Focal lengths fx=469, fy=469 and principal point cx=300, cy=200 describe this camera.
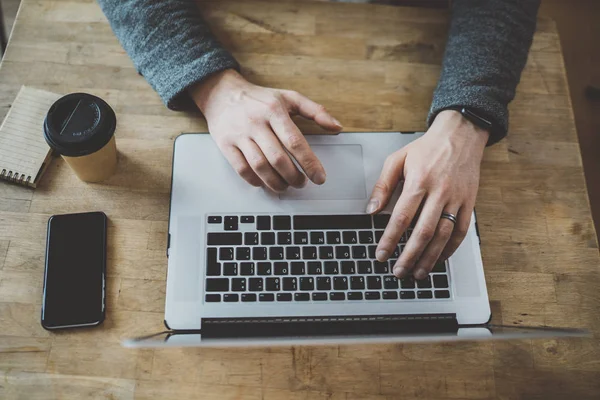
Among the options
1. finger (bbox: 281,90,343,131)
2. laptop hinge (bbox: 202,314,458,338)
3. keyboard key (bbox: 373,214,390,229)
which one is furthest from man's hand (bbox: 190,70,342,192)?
laptop hinge (bbox: 202,314,458,338)

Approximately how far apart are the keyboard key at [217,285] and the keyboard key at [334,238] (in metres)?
0.16

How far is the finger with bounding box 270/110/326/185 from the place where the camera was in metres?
0.70

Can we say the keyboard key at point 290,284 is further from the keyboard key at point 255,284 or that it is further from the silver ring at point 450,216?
the silver ring at point 450,216

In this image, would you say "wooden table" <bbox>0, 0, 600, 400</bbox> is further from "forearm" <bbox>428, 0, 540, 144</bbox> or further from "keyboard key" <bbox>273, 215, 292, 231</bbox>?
"keyboard key" <bbox>273, 215, 292, 231</bbox>

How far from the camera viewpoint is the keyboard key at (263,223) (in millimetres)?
704

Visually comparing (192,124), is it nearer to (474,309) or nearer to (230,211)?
(230,211)

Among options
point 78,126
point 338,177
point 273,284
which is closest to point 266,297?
point 273,284

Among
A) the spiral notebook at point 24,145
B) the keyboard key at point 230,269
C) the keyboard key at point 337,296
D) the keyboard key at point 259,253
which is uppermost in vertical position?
the spiral notebook at point 24,145

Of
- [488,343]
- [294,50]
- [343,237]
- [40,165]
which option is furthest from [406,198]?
[40,165]

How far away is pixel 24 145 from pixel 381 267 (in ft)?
1.92

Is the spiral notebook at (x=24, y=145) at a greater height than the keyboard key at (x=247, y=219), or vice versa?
the spiral notebook at (x=24, y=145)

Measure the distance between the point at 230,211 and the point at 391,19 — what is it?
496mm

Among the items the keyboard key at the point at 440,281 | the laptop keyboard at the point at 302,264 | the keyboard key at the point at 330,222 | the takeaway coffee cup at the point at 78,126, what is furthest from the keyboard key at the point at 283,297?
the takeaway coffee cup at the point at 78,126

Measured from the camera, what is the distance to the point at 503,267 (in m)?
0.73
